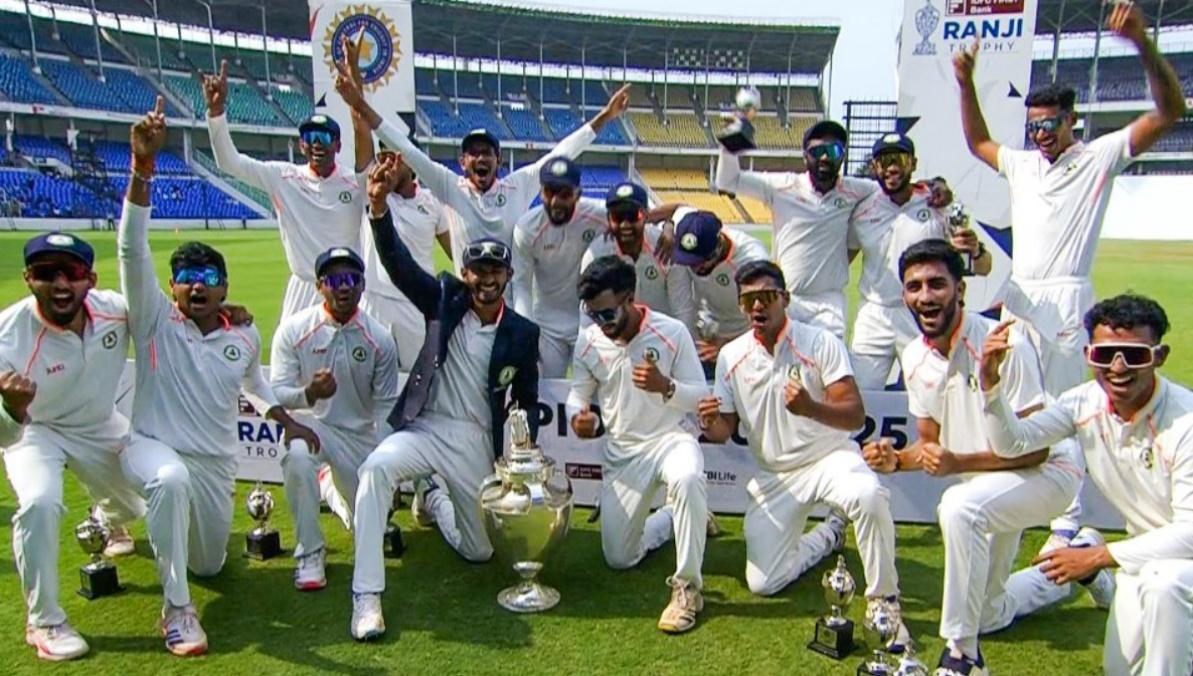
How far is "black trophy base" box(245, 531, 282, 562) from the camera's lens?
496 cm

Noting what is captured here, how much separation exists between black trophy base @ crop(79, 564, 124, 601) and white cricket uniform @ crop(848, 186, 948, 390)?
183 inches

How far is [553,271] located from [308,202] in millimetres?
1852

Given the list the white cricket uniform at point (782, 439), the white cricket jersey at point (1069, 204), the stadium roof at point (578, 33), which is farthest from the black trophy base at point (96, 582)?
the stadium roof at point (578, 33)

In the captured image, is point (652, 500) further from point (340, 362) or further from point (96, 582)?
point (96, 582)

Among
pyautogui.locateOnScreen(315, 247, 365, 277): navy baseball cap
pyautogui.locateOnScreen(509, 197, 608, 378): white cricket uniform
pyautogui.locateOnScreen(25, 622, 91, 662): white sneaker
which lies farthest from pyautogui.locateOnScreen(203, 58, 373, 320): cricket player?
pyautogui.locateOnScreen(25, 622, 91, 662): white sneaker

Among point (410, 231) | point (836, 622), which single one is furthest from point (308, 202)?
point (836, 622)

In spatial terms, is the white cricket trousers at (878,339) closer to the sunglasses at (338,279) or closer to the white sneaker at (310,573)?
the sunglasses at (338,279)

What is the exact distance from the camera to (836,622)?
3.85 meters

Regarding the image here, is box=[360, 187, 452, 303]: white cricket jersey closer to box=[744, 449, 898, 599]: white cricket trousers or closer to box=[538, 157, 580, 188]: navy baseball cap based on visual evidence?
box=[538, 157, 580, 188]: navy baseball cap

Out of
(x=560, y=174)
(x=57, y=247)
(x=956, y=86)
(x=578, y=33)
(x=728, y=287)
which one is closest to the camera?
(x=57, y=247)

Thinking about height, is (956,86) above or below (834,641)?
above

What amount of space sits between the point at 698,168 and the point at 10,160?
38843 millimetres

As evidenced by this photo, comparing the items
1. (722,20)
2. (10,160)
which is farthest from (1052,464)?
(722,20)

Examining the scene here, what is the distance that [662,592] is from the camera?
4.56 m
